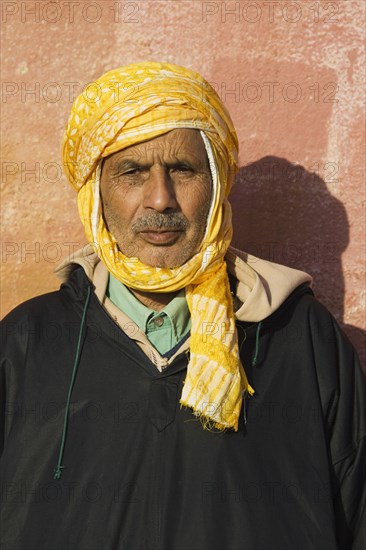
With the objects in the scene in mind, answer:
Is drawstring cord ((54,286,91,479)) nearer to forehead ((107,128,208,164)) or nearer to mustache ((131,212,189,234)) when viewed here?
mustache ((131,212,189,234))

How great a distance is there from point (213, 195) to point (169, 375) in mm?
720

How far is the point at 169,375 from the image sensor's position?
10.2ft

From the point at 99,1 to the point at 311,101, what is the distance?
1088mm

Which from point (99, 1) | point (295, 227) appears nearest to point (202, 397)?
point (295, 227)

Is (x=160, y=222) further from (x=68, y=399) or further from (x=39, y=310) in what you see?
(x=68, y=399)

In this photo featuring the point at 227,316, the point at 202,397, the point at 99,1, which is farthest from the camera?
the point at 99,1

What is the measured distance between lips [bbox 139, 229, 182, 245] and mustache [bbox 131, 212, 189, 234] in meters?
0.02

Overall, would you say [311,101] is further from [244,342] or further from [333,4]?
[244,342]

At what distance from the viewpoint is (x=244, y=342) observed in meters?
A: 3.30

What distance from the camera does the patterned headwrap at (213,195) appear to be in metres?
3.10

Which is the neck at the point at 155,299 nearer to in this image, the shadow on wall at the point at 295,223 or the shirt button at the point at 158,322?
the shirt button at the point at 158,322

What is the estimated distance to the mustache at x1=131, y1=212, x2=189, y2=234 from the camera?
10.5ft

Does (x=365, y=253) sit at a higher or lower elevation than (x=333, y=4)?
lower

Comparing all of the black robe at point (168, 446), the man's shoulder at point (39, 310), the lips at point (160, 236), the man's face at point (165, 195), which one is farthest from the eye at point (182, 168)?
the man's shoulder at point (39, 310)
